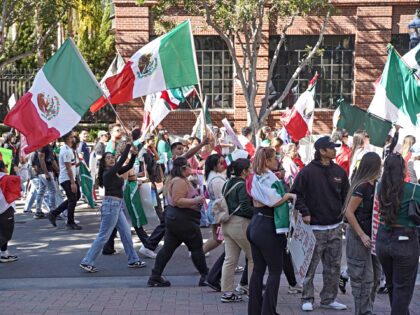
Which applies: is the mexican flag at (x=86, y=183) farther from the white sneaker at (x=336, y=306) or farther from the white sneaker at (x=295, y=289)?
the white sneaker at (x=336, y=306)

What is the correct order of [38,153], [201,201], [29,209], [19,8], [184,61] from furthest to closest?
[19,8], [29,209], [38,153], [184,61], [201,201]

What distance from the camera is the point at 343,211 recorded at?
7.20 metres

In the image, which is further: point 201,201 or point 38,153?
point 38,153

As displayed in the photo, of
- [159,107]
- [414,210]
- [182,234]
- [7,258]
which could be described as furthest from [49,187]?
[414,210]

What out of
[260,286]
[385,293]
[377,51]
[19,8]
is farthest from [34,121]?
[377,51]

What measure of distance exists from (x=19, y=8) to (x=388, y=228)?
2079 centimetres

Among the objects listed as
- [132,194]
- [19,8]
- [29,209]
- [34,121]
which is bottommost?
[29,209]

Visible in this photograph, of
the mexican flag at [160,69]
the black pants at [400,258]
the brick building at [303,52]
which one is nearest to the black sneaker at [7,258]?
the mexican flag at [160,69]

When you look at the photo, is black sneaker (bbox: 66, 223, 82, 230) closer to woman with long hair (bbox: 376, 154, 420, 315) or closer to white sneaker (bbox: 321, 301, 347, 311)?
white sneaker (bbox: 321, 301, 347, 311)

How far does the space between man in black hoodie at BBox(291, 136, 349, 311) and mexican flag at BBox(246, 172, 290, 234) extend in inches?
16.4

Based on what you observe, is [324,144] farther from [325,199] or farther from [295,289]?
[295,289]

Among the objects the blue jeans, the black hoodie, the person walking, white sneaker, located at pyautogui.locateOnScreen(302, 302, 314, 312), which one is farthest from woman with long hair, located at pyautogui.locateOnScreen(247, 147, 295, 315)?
the person walking

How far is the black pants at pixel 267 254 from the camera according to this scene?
6.85m

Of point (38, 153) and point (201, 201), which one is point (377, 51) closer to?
point (38, 153)
